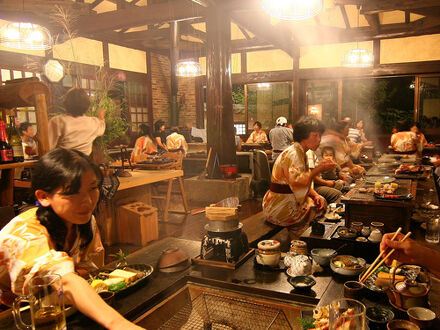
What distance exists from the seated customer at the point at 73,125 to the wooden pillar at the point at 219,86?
3290 mm

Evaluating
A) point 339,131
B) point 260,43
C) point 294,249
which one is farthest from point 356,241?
point 260,43

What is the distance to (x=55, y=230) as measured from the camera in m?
1.71

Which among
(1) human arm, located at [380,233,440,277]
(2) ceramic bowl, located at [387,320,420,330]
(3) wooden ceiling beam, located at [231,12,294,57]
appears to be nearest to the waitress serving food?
(2) ceramic bowl, located at [387,320,420,330]

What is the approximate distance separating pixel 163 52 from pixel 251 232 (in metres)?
11.5

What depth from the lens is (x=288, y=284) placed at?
2031 millimetres

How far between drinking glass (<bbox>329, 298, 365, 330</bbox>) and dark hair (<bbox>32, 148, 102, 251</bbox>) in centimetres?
121

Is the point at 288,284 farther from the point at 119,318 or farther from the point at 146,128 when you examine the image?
the point at 146,128

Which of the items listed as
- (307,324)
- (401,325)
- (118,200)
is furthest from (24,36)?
(401,325)

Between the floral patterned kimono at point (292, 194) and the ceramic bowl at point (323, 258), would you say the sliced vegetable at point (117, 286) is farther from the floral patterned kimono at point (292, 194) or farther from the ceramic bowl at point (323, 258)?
the floral patterned kimono at point (292, 194)

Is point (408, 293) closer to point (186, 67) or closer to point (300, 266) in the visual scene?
point (300, 266)

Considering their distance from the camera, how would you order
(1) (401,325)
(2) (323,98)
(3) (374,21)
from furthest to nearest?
1. (2) (323,98)
2. (3) (374,21)
3. (1) (401,325)

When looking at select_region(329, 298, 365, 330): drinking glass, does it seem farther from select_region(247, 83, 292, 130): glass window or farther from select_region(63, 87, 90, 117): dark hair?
select_region(247, 83, 292, 130): glass window

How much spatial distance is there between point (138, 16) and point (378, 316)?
8098 mm

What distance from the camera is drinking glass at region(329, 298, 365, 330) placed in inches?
50.6
